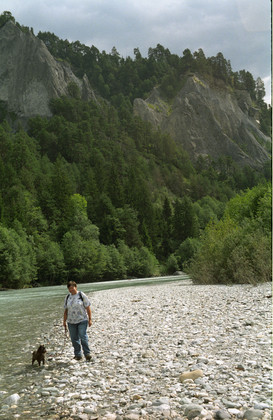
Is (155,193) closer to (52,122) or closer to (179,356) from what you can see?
(52,122)

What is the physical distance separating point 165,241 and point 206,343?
11729 centimetres

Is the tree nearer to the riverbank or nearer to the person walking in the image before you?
the riverbank

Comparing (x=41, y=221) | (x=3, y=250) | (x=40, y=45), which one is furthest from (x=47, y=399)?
(x=40, y=45)

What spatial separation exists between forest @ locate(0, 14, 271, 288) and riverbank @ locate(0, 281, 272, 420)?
694 inches

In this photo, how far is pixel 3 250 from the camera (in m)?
65.3

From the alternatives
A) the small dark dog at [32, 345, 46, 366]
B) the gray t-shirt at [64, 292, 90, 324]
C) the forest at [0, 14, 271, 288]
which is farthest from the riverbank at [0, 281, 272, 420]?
the forest at [0, 14, 271, 288]

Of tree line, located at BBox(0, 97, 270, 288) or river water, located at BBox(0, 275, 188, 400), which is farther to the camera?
tree line, located at BBox(0, 97, 270, 288)

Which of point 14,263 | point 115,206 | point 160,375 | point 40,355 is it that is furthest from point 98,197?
point 160,375

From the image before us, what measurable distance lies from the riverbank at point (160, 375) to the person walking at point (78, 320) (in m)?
0.38

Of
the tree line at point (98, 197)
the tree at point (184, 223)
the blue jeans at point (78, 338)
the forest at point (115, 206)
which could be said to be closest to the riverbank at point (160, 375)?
the blue jeans at point (78, 338)

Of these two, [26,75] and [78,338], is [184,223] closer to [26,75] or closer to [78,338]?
[26,75]

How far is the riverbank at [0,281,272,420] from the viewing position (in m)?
7.06

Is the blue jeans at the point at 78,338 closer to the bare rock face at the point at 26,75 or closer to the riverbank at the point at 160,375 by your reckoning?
the riverbank at the point at 160,375

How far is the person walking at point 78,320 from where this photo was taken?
11.3 meters
